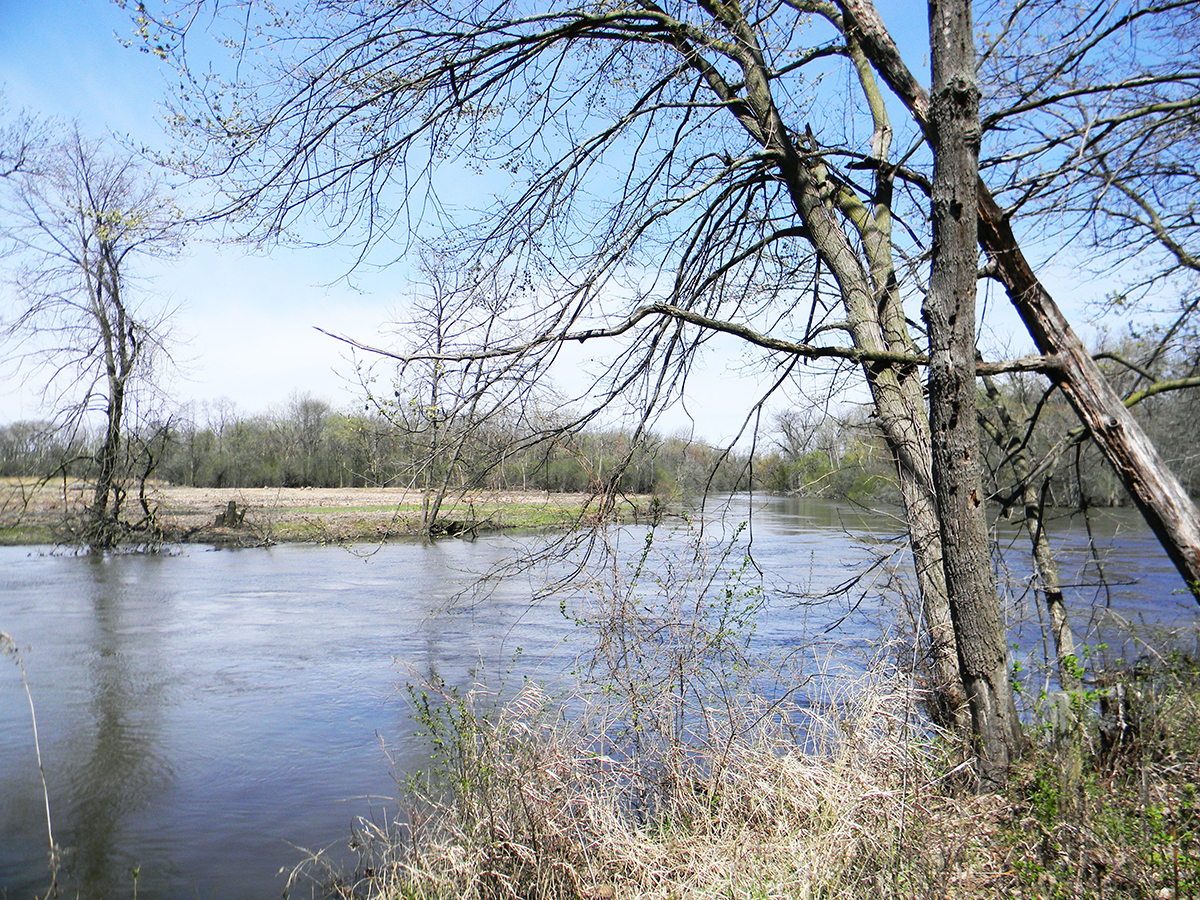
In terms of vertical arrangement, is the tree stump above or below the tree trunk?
below

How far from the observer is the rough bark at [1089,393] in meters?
4.82

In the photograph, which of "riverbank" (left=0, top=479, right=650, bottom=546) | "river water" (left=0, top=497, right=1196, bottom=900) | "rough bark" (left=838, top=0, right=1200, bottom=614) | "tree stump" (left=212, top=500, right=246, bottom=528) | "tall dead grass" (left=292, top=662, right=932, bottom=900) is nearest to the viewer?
"tall dead grass" (left=292, top=662, right=932, bottom=900)

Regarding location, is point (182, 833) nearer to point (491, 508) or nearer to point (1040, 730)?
point (491, 508)

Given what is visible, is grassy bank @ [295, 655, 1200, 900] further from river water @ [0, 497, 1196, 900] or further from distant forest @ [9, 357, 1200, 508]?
distant forest @ [9, 357, 1200, 508]

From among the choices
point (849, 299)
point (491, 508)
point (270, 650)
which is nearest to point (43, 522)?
point (270, 650)

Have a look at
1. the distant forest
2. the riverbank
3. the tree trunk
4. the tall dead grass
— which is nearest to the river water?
the distant forest

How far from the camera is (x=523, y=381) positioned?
491cm

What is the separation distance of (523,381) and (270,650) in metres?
11.1

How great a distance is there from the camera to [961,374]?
13.8ft

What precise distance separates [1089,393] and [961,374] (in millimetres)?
1278

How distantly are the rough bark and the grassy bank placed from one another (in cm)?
141

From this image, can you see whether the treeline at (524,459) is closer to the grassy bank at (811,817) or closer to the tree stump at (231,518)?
the grassy bank at (811,817)

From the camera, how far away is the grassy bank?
3.70m

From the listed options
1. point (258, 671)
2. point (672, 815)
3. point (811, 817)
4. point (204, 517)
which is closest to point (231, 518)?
point (204, 517)
